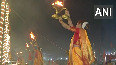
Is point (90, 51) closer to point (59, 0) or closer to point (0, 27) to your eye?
point (59, 0)

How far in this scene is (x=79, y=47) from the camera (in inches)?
298

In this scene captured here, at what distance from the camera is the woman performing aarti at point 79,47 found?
7323 mm

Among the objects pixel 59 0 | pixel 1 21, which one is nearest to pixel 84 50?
pixel 59 0

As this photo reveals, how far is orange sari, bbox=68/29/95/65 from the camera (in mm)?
7332

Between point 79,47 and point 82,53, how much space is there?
0.29 m

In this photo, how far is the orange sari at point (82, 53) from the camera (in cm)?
733

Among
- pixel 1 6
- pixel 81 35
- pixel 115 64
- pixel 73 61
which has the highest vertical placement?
pixel 1 6

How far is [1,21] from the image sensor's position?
11859mm

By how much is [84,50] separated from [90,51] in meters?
0.23

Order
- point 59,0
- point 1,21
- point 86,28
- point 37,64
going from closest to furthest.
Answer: point 59,0 → point 86,28 → point 1,21 → point 37,64

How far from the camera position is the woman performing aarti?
7.32 metres

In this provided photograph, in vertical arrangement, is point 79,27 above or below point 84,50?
above

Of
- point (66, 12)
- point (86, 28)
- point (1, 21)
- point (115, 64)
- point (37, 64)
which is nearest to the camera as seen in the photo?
point (66, 12)

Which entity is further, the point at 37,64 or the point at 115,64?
the point at 115,64
